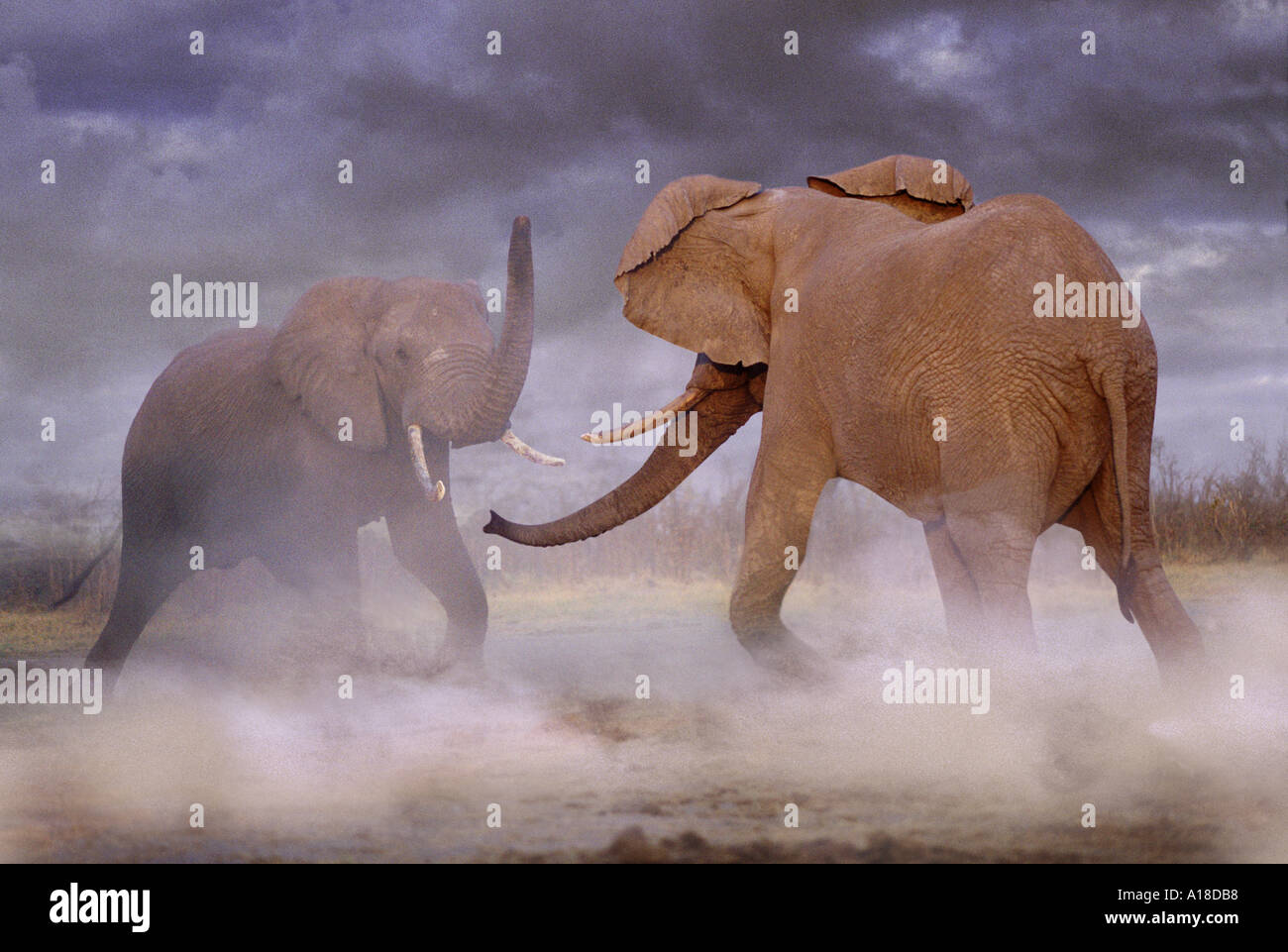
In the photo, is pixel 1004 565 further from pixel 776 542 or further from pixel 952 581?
pixel 776 542

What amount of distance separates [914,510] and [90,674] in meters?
6.70

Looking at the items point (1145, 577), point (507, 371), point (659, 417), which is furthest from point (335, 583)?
point (1145, 577)

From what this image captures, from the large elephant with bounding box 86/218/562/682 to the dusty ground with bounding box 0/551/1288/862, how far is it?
700 millimetres

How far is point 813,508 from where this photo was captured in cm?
841

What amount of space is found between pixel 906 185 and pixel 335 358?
430 cm

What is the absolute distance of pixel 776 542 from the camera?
27.8ft

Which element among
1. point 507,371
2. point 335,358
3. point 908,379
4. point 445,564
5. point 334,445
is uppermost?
point 335,358

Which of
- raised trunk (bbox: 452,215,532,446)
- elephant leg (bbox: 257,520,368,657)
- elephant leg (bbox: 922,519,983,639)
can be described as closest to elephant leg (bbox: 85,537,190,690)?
elephant leg (bbox: 257,520,368,657)

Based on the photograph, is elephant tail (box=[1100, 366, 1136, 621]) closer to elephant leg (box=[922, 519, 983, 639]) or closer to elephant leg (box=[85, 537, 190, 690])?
elephant leg (box=[922, 519, 983, 639])

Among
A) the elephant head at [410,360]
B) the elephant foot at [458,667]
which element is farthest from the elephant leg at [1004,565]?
the elephant foot at [458,667]

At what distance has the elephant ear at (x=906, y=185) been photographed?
915cm

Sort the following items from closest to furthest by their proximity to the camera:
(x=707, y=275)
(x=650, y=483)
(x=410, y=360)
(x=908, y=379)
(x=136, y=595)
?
(x=908, y=379) < (x=707, y=275) < (x=650, y=483) < (x=410, y=360) < (x=136, y=595)

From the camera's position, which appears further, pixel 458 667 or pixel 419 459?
pixel 458 667

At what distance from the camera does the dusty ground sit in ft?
21.6
